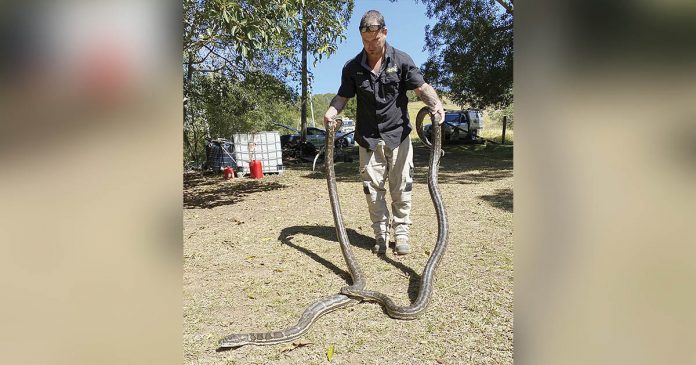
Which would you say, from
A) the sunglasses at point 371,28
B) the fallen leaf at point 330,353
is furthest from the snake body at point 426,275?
the sunglasses at point 371,28

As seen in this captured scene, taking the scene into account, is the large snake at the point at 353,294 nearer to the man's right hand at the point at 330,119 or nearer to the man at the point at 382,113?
the man's right hand at the point at 330,119

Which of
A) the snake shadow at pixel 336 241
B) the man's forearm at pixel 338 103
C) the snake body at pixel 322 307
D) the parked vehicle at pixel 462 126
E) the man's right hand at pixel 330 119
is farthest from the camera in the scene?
the parked vehicle at pixel 462 126

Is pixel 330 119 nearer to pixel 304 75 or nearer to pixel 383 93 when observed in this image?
pixel 383 93

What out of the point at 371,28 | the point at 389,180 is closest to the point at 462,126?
the point at 389,180

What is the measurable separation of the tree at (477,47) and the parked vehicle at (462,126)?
7581 mm

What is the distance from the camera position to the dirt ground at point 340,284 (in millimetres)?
3062

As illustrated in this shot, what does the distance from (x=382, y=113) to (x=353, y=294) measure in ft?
6.43

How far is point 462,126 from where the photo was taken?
27750 mm

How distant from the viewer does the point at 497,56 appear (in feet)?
53.8

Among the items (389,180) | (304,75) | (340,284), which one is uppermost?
(304,75)
